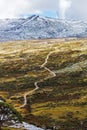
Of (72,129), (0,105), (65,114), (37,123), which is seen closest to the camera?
(0,105)

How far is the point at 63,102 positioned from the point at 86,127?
4364cm

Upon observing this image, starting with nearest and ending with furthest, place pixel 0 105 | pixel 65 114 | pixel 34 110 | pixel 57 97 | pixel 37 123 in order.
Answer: pixel 0 105 < pixel 37 123 < pixel 65 114 < pixel 34 110 < pixel 57 97

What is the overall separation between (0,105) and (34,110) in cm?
6014

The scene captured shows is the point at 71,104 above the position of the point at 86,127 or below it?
above

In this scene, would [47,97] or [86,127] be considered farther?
[47,97]

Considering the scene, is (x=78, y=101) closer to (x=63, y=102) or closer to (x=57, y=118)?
(x=63, y=102)

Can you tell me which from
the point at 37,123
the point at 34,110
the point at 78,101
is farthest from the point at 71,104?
the point at 37,123

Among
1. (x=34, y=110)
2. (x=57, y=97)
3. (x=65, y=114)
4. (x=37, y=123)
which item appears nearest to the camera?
(x=37, y=123)

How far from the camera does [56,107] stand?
176750 mm

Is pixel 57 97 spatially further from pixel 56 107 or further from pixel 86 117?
pixel 86 117

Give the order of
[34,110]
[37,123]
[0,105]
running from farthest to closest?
[34,110] → [37,123] → [0,105]

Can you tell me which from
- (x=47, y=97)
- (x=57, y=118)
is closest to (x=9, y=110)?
(x=57, y=118)

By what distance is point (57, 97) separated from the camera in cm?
19700

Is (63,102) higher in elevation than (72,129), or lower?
higher
